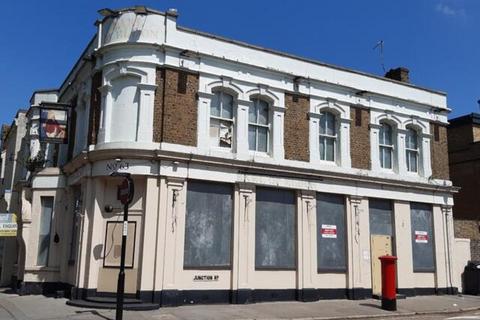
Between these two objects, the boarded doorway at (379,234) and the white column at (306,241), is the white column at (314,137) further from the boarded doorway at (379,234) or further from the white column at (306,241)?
the boarded doorway at (379,234)

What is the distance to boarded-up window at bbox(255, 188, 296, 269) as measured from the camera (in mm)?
17625

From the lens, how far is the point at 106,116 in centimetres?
1664

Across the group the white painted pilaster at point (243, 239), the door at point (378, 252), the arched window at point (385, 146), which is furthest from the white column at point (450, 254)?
the white painted pilaster at point (243, 239)

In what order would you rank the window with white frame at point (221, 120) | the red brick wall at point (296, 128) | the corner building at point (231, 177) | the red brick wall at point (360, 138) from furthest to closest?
the red brick wall at point (360, 138)
the red brick wall at point (296, 128)
the window with white frame at point (221, 120)
the corner building at point (231, 177)

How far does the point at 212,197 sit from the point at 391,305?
21.4 feet

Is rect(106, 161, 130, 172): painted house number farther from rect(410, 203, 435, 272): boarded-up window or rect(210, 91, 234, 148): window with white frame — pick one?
rect(410, 203, 435, 272): boarded-up window

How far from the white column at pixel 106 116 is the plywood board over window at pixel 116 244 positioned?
8.71ft

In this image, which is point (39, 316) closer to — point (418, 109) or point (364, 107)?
point (364, 107)

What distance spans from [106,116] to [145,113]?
132 centimetres

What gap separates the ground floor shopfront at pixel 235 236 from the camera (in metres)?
15.8

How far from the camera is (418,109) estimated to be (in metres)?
22.2

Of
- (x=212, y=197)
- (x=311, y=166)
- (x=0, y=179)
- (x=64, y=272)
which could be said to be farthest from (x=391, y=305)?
(x=0, y=179)

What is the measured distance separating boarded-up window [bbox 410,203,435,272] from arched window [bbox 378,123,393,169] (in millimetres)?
1984

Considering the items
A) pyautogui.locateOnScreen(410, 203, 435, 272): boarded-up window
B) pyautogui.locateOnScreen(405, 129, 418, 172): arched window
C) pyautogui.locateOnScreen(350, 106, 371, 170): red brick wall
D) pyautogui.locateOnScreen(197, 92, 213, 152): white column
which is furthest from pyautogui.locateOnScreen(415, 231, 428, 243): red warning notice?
pyautogui.locateOnScreen(197, 92, 213, 152): white column
